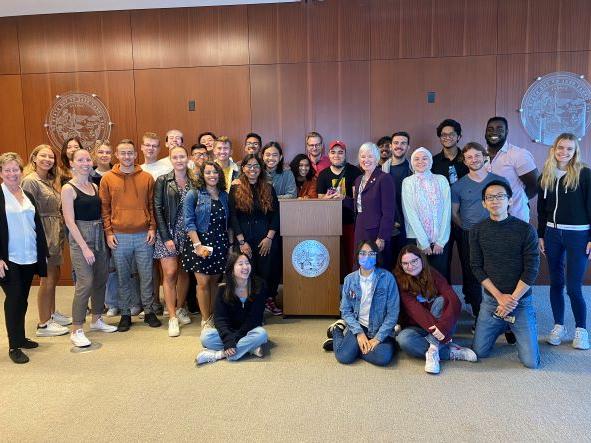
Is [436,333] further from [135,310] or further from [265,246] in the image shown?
[135,310]

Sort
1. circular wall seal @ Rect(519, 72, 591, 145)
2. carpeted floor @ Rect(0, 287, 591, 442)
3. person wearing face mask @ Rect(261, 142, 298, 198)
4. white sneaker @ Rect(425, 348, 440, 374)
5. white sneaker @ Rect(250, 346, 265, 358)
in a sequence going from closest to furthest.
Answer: carpeted floor @ Rect(0, 287, 591, 442) → white sneaker @ Rect(425, 348, 440, 374) → white sneaker @ Rect(250, 346, 265, 358) → person wearing face mask @ Rect(261, 142, 298, 198) → circular wall seal @ Rect(519, 72, 591, 145)

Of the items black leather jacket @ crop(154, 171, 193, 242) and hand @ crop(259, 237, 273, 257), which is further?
hand @ crop(259, 237, 273, 257)

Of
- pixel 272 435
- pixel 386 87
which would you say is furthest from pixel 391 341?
pixel 386 87

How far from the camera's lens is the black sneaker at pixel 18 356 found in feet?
10.7

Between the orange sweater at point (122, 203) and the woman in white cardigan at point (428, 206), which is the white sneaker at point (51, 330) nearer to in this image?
the orange sweater at point (122, 203)

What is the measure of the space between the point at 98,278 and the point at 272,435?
2.18m

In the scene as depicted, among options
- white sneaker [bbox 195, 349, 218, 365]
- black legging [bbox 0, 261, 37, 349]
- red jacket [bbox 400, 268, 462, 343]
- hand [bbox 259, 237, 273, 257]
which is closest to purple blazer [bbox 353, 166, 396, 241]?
red jacket [bbox 400, 268, 462, 343]

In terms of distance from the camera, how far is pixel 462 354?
10.3 feet

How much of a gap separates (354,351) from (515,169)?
2215 millimetres

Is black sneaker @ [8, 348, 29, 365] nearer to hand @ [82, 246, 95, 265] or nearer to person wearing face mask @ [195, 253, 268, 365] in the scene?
hand @ [82, 246, 95, 265]

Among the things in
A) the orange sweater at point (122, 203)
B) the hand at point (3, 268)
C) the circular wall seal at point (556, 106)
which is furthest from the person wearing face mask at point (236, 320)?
the circular wall seal at point (556, 106)

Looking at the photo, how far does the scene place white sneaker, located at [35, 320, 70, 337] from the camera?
3.81 meters

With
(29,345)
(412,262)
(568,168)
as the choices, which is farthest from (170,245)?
(568,168)

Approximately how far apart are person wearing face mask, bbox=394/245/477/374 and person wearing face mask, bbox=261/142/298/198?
134 centimetres
